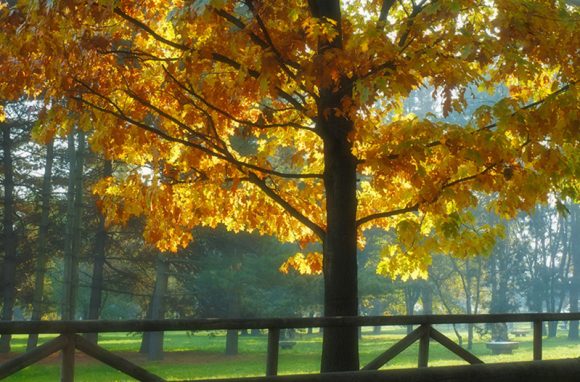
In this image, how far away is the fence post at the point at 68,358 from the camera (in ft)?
18.5

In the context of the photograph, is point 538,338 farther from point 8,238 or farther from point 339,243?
point 8,238

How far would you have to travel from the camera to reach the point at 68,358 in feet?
19.3

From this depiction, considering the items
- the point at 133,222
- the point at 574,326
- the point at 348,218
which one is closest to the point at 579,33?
the point at 348,218

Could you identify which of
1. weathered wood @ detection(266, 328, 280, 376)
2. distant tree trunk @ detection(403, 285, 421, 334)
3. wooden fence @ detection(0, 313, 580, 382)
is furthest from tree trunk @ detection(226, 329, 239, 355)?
weathered wood @ detection(266, 328, 280, 376)

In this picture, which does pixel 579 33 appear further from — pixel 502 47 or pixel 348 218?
pixel 348 218

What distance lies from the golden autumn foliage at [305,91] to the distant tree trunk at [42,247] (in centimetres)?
1935

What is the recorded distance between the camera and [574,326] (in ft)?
194

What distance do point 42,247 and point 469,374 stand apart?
90.6ft

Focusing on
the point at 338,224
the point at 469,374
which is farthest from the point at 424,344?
the point at 469,374

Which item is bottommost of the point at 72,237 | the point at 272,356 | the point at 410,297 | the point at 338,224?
the point at 410,297

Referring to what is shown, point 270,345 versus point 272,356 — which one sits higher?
point 270,345

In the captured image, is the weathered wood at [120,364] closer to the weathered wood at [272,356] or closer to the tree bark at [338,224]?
the weathered wood at [272,356]

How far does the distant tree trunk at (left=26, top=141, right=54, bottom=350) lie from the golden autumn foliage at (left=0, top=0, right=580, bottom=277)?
1935 cm

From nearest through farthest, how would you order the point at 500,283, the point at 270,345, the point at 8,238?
the point at 270,345, the point at 8,238, the point at 500,283
